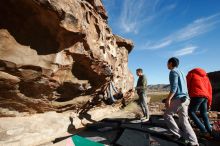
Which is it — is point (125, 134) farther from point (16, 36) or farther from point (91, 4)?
point (91, 4)

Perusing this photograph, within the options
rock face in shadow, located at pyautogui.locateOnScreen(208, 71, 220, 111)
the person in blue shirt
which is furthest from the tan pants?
rock face in shadow, located at pyautogui.locateOnScreen(208, 71, 220, 111)

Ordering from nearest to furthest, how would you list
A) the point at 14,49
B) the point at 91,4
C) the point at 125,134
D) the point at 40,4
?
the point at 40,4
the point at 14,49
the point at 125,134
the point at 91,4

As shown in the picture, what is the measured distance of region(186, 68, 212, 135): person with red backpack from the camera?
6.27 m

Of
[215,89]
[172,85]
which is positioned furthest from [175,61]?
[215,89]

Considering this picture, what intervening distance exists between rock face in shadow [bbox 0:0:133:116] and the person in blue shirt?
2.86 meters

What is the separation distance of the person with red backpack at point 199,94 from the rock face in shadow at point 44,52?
3.35 meters

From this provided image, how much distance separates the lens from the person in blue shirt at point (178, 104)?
5555 millimetres

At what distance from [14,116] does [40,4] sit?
3164 mm

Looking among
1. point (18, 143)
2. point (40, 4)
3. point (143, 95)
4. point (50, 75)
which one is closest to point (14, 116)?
point (18, 143)

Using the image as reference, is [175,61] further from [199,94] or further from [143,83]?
[143,83]

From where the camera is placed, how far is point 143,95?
30.3 ft

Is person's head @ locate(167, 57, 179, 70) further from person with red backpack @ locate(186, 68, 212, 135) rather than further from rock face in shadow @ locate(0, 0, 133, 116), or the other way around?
rock face in shadow @ locate(0, 0, 133, 116)

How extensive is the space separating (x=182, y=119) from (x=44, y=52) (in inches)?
165

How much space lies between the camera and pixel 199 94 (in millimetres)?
6219
